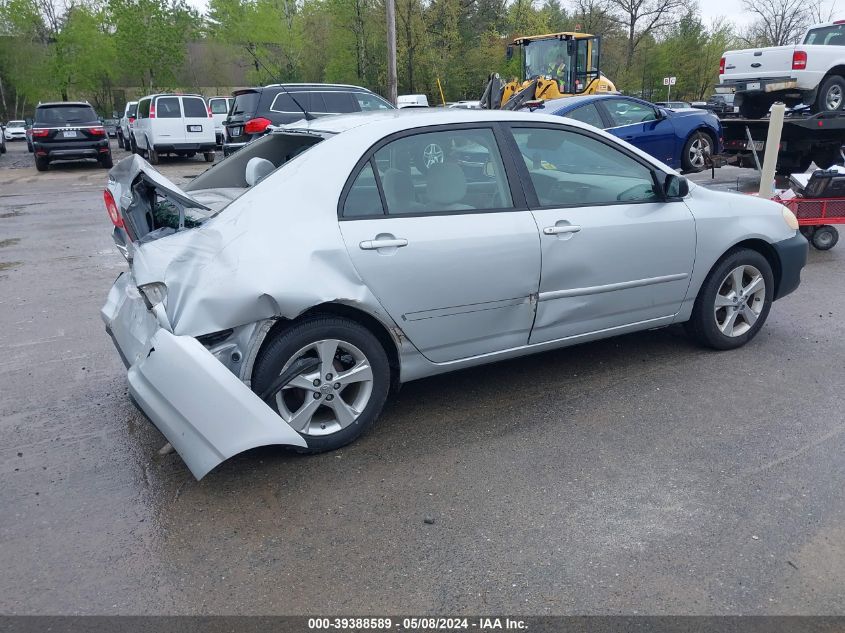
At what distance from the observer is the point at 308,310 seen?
139 inches

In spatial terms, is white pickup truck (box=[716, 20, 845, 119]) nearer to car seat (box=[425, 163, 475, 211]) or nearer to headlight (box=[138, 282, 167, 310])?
car seat (box=[425, 163, 475, 211])

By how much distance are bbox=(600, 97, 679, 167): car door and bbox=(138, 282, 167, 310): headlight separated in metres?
9.13

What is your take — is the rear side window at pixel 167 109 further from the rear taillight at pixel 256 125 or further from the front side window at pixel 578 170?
the front side window at pixel 578 170

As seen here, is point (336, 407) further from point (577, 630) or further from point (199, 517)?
point (577, 630)

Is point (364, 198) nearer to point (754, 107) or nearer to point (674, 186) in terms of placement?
point (674, 186)

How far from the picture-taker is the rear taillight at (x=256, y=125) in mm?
14406

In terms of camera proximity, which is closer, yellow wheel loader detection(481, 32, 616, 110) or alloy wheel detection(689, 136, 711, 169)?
alloy wheel detection(689, 136, 711, 169)

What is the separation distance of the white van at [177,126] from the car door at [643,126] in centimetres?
1420

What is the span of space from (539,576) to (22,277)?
691cm

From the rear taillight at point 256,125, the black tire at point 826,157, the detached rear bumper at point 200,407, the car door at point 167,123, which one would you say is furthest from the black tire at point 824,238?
the car door at point 167,123

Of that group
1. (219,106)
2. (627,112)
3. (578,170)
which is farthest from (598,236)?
(219,106)

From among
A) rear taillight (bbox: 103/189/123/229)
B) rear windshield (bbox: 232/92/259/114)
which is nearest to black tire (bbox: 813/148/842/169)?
rear windshield (bbox: 232/92/259/114)

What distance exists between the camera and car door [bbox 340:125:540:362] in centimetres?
367

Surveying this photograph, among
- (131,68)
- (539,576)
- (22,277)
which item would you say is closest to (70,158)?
(22,277)
